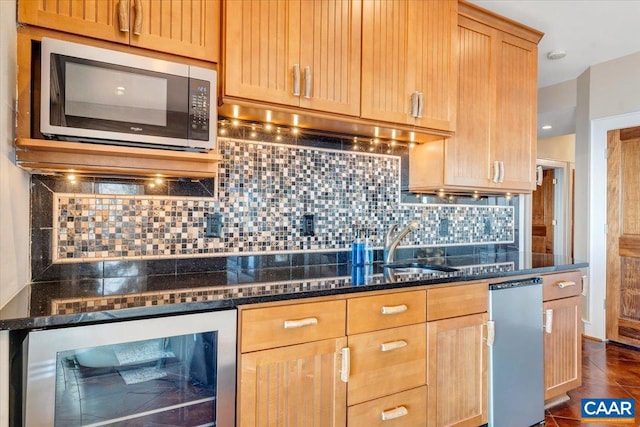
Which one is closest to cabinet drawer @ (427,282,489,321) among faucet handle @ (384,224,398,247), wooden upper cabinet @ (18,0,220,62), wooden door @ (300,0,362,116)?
faucet handle @ (384,224,398,247)

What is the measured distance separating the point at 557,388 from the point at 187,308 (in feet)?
7.55

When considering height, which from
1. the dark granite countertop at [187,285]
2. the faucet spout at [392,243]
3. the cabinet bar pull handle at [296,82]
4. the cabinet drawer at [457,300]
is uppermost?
the cabinet bar pull handle at [296,82]

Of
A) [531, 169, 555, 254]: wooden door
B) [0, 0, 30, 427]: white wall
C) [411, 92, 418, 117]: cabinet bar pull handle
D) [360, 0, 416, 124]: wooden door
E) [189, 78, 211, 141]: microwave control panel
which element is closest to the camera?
[0, 0, 30, 427]: white wall

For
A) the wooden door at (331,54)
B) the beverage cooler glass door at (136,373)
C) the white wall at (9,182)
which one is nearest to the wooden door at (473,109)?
the wooden door at (331,54)

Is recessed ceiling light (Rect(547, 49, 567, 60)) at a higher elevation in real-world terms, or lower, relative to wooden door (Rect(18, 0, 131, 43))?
higher

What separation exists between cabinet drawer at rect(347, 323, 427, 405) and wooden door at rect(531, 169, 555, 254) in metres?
4.77

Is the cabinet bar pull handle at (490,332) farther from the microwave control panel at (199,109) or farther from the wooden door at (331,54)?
the microwave control panel at (199,109)

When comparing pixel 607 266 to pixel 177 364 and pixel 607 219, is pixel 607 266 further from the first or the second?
pixel 177 364

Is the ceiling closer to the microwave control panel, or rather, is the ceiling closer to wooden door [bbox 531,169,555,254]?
the microwave control panel

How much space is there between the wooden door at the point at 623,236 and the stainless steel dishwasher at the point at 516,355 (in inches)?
83.7

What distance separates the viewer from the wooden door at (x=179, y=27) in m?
1.43

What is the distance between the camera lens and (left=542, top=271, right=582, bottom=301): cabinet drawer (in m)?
2.22

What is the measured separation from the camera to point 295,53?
5.71ft

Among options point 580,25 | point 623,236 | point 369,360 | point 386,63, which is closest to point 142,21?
point 386,63
